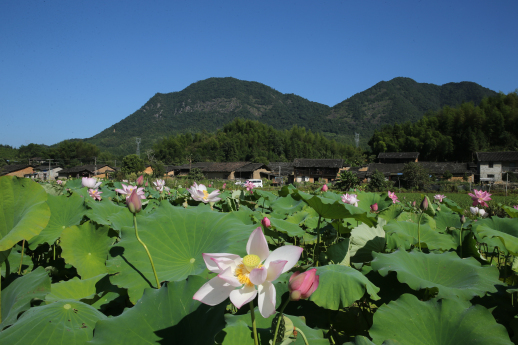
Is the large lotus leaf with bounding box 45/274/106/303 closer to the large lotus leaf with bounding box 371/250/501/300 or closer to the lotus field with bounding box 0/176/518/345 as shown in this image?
the lotus field with bounding box 0/176/518/345

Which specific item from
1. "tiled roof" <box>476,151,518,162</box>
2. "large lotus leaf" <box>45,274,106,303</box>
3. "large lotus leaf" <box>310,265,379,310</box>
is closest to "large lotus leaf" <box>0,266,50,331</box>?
"large lotus leaf" <box>45,274,106,303</box>

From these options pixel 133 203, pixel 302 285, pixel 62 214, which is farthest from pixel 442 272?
pixel 62 214

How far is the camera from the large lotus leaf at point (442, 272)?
3.26ft

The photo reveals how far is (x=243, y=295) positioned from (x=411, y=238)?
1504mm

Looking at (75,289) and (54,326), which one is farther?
(75,289)

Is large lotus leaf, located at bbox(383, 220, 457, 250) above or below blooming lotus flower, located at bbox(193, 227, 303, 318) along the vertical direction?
below

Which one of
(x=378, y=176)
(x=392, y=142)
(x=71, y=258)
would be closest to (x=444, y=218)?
(x=71, y=258)

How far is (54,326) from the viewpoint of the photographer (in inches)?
27.8

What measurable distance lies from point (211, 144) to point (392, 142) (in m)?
40.2

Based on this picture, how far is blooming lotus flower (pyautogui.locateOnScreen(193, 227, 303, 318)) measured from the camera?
1.50ft

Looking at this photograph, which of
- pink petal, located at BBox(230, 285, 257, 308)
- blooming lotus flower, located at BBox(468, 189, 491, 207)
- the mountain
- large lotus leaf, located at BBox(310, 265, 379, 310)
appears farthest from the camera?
the mountain

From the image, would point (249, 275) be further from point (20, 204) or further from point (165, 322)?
point (20, 204)

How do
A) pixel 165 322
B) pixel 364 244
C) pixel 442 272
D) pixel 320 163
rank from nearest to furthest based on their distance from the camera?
pixel 165 322 → pixel 442 272 → pixel 364 244 → pixel 320 163

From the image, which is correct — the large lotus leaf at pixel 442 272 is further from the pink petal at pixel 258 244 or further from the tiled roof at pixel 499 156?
the tiled roof at pixel 499 156
